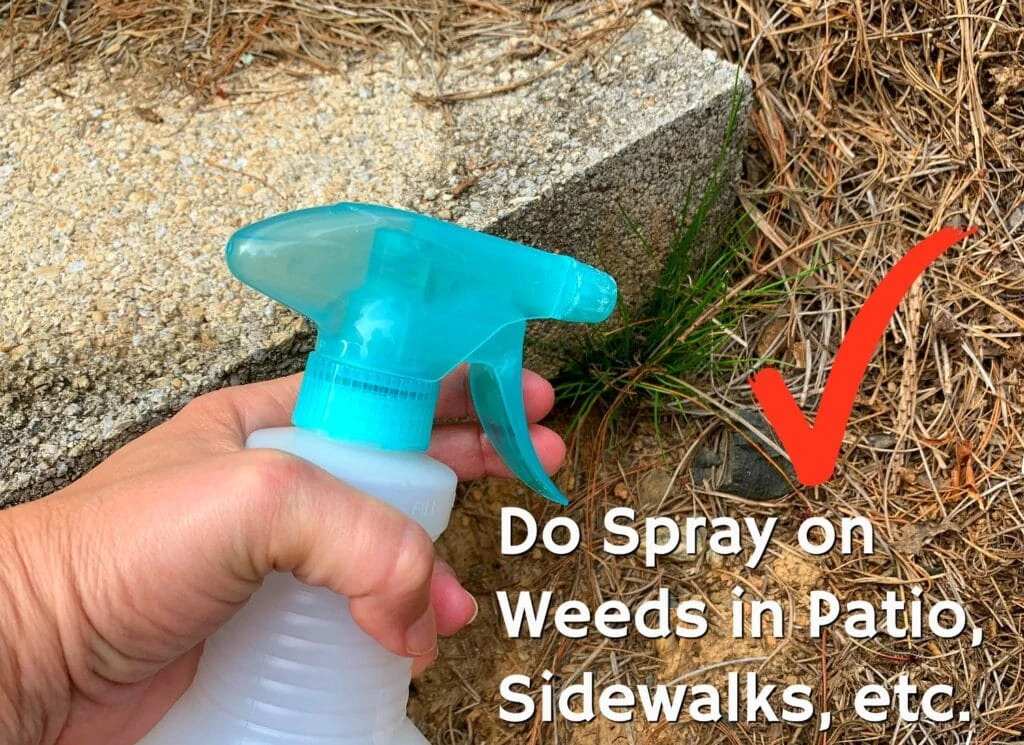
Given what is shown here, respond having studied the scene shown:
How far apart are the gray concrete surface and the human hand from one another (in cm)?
31

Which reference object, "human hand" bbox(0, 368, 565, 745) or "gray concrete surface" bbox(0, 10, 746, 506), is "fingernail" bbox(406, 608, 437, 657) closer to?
"human hand" bbox(0, 368, 565, 745)

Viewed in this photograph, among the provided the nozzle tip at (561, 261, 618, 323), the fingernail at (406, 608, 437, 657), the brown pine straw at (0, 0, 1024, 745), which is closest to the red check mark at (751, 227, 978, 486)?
the brown pine straw at (0, 0, 1024, 745)

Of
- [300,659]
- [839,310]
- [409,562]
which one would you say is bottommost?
[839,310]

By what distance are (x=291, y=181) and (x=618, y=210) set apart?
518 millimetres

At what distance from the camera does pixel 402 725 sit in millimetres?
1062

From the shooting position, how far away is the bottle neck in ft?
2.81

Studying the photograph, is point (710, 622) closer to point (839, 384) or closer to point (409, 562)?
point (839, 384)

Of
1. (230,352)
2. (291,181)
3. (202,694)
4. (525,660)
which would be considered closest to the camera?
(202,694)

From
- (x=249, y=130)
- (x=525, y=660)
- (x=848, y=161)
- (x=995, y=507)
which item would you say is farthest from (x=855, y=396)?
(x=249, y=130)

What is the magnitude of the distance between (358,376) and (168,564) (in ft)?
0.81

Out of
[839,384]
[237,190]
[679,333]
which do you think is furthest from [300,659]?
[839,384]

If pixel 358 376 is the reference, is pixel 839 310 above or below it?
below

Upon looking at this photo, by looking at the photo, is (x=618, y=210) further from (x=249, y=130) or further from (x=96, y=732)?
(x=96, y=732)

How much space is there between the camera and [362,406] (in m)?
0.86
